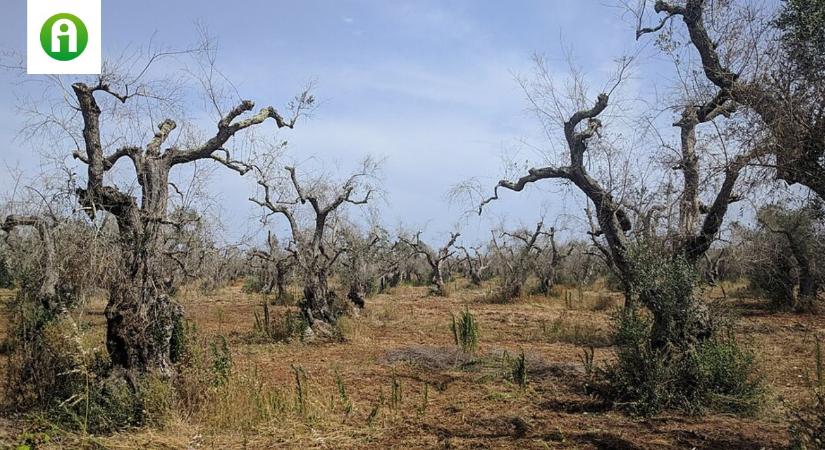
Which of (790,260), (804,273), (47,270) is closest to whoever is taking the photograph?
(47,270)

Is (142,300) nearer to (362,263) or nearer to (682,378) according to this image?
(682,378)

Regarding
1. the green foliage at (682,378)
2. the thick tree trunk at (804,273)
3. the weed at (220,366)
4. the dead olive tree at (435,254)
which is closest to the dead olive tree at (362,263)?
the dead olive tree at (435,254)

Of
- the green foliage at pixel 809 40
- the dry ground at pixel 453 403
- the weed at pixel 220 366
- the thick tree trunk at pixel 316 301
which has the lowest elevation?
the dry ground at pixel 453 403

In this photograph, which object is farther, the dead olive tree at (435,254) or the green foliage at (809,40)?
the dead olive tree at (435,254)

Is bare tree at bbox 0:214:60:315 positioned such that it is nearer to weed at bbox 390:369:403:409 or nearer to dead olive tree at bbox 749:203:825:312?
weed at bbox 390:369:403:409

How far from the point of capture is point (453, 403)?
816 cm

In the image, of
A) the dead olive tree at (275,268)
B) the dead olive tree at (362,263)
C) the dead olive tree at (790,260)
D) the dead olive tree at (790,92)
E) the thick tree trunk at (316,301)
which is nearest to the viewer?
the dead olive tree at (790,92)

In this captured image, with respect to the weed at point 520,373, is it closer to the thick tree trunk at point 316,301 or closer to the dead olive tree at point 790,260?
the thick tree trunk at point 316,301

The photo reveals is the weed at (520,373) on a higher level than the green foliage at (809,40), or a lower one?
lower

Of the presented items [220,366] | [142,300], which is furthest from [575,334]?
[142,300]

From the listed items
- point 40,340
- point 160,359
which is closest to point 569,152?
point 160,359

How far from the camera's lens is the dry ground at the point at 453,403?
20.9 feet

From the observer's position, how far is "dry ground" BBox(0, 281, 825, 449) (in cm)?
638

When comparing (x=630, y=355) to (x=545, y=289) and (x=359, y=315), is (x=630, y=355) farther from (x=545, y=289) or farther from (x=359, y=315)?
(x=545, y=289)
